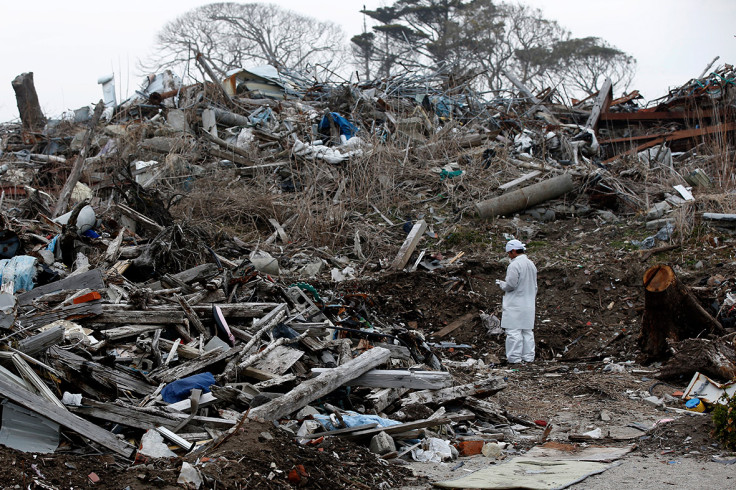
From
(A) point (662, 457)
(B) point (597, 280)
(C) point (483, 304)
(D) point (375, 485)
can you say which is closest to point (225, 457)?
(D) point (375, 485)

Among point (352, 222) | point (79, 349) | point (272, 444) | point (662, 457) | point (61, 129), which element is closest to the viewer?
point (272, 444)

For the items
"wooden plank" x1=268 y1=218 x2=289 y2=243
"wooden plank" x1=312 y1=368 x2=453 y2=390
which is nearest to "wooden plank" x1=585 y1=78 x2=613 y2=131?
"wooden plank" x1=268 y1=218 x2=289 y2=243

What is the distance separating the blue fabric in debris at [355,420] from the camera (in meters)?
4.33

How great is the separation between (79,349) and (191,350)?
0.88m

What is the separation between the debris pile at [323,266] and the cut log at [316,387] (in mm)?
20

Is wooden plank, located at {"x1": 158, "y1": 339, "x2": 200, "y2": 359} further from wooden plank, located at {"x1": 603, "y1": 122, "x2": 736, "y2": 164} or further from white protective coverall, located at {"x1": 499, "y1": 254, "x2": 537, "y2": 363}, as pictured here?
wooden plank, located at {"x1": 603, "y1": 122, "x2": 736, "y2": 164}

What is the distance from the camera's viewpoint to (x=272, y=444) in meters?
3.57

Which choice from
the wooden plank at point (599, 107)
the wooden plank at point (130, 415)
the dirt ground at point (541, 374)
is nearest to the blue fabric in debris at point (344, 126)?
the dirt ground at point (541, 374)

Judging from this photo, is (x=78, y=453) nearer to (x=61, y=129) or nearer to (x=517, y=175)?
(x=517, y=175)

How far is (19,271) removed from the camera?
21.4 feet

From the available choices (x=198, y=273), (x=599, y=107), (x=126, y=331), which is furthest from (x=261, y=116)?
(x=126, y=331)

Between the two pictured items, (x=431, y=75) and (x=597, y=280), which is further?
(x=431, y=75)

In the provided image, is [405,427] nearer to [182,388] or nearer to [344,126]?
[182,388]

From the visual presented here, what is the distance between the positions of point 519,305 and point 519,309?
0.17 feet
